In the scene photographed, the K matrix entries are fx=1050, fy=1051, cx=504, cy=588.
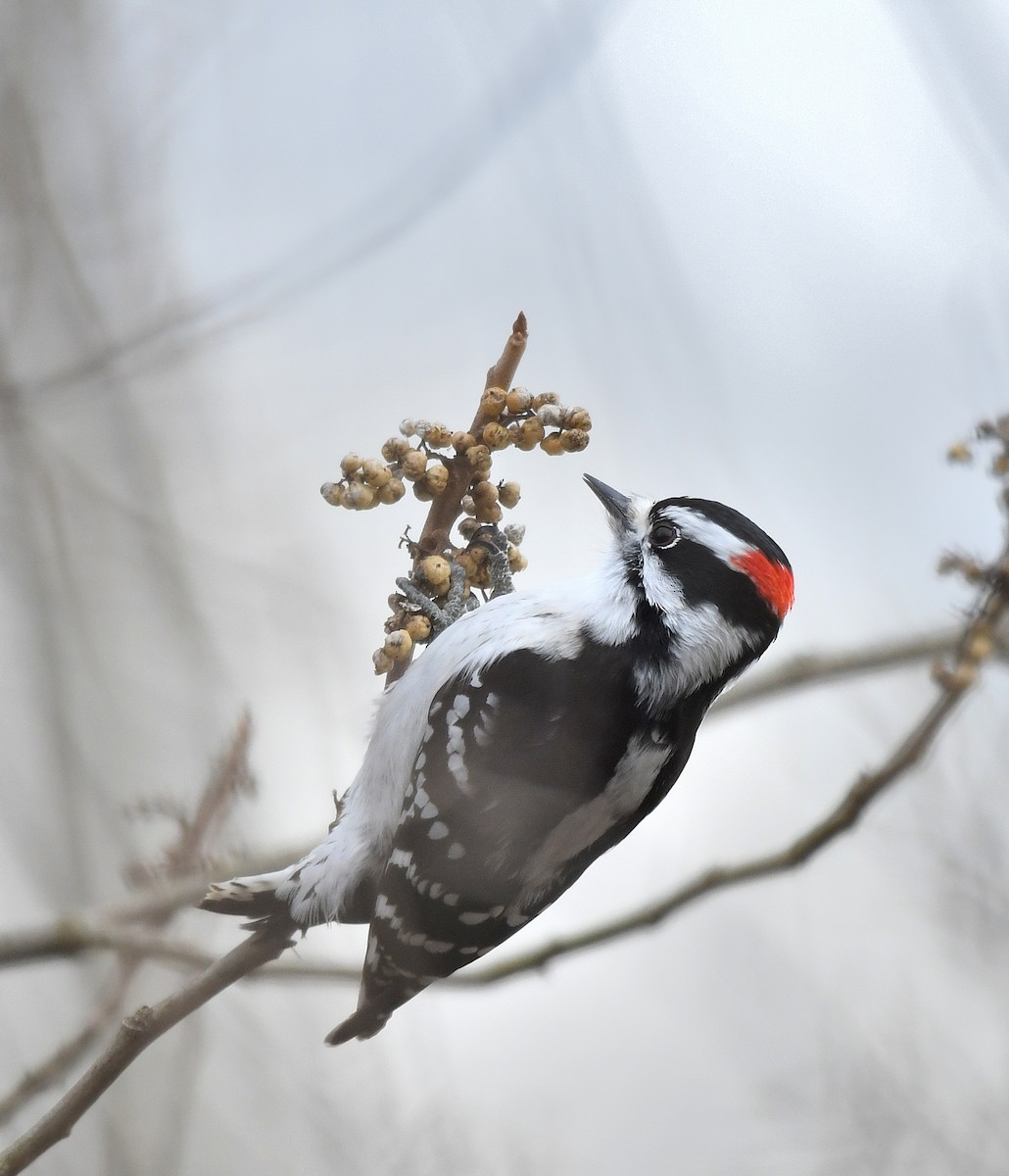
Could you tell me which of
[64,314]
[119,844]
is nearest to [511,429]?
[64,314]

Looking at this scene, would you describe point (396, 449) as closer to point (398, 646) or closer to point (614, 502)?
point (398, 646)

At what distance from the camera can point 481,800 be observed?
2.21 metres

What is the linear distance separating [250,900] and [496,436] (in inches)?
39.9

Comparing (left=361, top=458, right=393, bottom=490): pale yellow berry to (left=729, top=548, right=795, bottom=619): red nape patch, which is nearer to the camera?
(left=361, top=458, right=393, bottom=490): pale yellow berry

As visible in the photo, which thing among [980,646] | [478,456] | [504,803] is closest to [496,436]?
[478,456]

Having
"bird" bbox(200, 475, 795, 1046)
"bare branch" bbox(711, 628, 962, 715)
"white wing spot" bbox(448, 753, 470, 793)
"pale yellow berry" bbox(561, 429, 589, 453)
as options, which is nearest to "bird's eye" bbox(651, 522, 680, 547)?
"bird" bbox(200, 475, 795, 1046)

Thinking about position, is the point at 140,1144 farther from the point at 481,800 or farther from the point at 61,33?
the point at 61,33

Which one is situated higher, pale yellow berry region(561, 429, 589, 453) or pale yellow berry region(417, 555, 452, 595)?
pale yellow berry region(561, 429, 589, 453)

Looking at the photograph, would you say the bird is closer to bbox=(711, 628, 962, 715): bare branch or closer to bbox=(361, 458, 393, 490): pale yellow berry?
bbox=(711, 628, 962, 715): bare branch

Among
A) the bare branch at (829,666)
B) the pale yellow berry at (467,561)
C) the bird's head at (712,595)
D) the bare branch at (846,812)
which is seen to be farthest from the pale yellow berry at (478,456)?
Result: the bare branch at (829,666)

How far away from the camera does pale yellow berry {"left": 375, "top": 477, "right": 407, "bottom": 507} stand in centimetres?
199

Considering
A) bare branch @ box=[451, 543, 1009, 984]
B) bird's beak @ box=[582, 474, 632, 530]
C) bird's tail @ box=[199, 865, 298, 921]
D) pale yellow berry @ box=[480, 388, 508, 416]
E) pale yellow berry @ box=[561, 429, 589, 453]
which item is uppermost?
pale yellow berry @ box=[480, 388, 508, 416]

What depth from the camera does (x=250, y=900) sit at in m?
2.05

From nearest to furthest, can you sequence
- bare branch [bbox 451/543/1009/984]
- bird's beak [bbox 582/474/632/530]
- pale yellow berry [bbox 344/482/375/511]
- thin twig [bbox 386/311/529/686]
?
bare branch [bbox 451/543/1009/984], thin twig [bbox 386/311/529/686], pale yellow berry [bbox 344/482/375/511], bird's beak [bbox 582/474/632/530]
